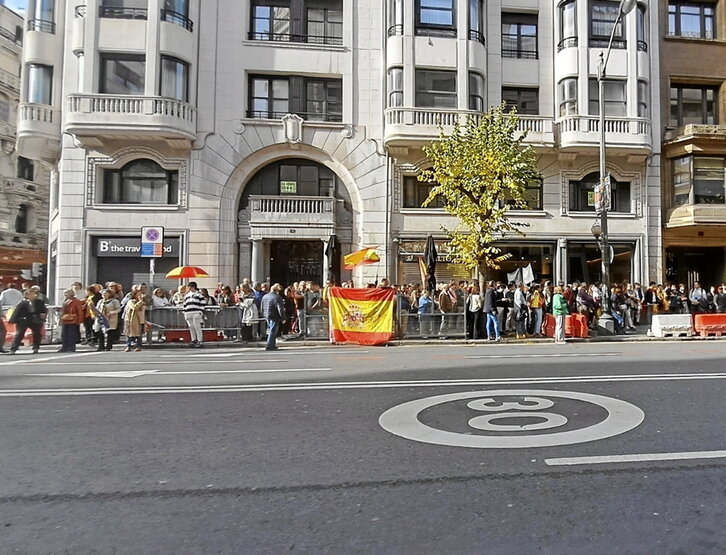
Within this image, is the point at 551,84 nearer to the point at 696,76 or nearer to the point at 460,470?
the point at 696,76

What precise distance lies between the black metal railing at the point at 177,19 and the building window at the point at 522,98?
13.4 m

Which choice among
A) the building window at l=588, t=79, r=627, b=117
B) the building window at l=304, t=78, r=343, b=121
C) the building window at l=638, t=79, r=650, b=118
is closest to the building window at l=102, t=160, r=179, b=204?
the building window at l=304, t=78, r=343, b=121

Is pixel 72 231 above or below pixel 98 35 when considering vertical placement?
below

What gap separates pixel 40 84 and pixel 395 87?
14446 mm

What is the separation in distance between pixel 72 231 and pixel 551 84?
20635 millimetres

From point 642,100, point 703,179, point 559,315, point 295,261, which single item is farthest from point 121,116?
point 703,179

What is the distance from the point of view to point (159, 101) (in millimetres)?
18828

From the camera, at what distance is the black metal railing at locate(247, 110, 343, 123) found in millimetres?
20844

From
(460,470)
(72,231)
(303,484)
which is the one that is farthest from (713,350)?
(72,231)

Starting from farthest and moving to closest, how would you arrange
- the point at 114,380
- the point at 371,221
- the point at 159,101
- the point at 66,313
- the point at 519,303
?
the point at 371,221 → the point at 159,101 → the point at 519,303 → the point at 66,313 → the point at 114,380

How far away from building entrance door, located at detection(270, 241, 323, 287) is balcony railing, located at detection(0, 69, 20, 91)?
28.1 meters

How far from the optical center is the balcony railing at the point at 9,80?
113 feet

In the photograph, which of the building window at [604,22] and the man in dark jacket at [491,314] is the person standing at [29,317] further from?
the building window at [604,22]

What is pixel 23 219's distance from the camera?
35438 mm
